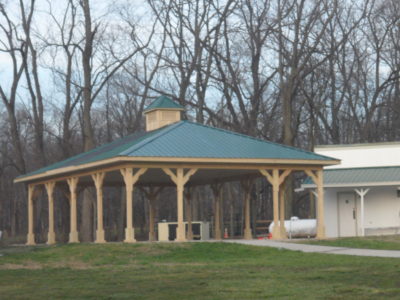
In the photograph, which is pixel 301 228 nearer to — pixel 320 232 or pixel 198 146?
pixel 320 232

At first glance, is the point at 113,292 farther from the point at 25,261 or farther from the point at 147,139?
the point at 147,139

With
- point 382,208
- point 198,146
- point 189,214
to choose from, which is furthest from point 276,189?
point 189,214

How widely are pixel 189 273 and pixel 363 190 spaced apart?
1793cm

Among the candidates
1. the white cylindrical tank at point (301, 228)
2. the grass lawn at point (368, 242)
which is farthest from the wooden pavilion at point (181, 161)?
the grass lawn at point (368, 242)

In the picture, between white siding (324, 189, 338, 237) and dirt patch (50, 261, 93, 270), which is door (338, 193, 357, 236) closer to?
white siding (324, 189, 338, 237)

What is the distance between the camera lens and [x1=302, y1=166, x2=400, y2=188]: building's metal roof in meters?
35.4

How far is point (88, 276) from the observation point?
64.0 ft

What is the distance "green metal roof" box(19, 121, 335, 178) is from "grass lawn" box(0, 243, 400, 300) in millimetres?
3475

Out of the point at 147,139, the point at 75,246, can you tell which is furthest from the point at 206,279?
the point at 147,139

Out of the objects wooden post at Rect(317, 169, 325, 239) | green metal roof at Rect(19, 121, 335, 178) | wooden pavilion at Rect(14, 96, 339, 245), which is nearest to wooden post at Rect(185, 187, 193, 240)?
wooden pavilion at Rect(14, 96, 339, 245)

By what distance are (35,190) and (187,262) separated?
53.1 ft

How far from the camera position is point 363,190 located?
117 feet

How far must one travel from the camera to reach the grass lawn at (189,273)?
49.9 feet

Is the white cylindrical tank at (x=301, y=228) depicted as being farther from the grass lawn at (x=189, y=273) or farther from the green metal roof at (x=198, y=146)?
the grass lawn at (x=189, y=273)
